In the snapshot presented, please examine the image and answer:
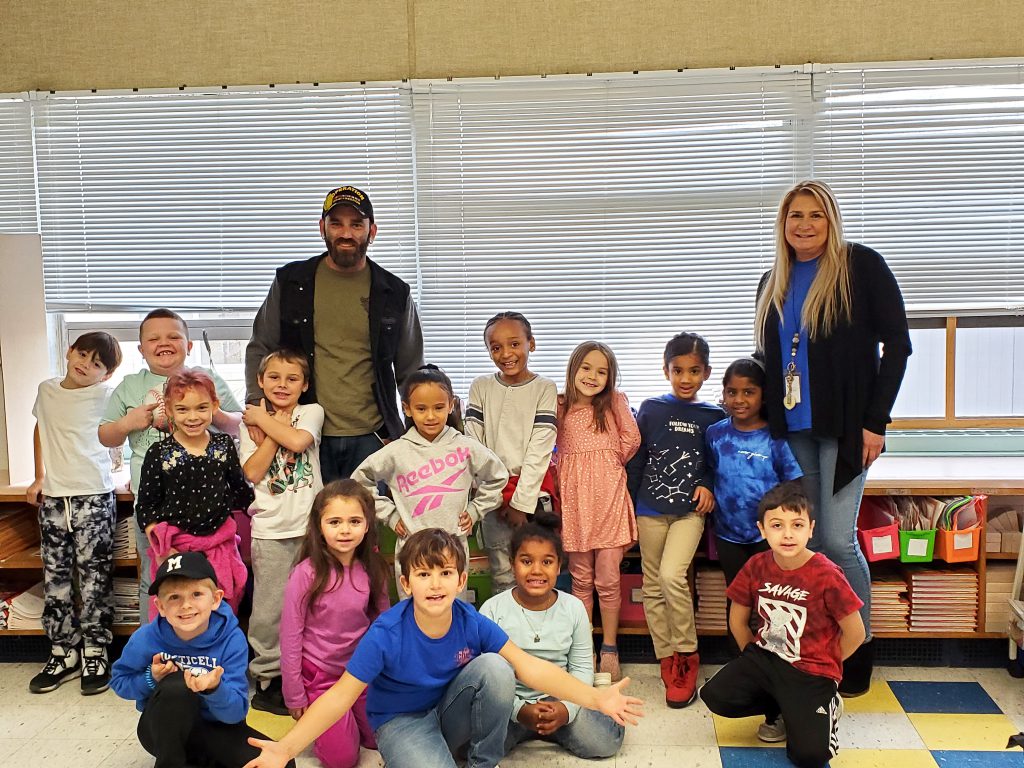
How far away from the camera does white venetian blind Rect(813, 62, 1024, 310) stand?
3467mm

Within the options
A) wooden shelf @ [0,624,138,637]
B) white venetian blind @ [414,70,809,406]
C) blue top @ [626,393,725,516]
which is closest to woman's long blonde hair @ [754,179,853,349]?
blue top @ [626,393,725,516]

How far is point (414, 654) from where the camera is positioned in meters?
2.26

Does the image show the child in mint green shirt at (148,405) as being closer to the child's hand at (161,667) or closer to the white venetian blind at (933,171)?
the child's hand at (161,667)

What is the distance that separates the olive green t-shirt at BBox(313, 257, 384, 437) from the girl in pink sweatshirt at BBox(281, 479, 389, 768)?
16.7 inches

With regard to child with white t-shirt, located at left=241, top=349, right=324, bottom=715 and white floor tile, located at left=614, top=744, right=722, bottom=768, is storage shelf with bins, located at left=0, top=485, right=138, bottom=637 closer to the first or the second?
child with white t-shirt, located at left=241, top=349, right=324, bottom=715

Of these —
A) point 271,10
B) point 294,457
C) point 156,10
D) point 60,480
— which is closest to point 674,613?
point 294,457

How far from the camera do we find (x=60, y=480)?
308cm

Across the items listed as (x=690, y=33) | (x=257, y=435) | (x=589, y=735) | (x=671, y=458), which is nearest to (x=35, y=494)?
(x=257, y=435)

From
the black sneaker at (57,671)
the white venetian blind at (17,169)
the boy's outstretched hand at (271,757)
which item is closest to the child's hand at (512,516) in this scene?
the boy's outstretched hand at (271,757)

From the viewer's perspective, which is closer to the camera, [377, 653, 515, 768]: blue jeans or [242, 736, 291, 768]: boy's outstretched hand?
[242, 736, 291, 768]: boy's outstretched hand

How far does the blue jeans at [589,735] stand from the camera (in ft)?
8.30

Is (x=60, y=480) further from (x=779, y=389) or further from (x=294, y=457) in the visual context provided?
(x=779, y=389)

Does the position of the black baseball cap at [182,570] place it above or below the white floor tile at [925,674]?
above

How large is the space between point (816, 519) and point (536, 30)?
2167 millimetres
